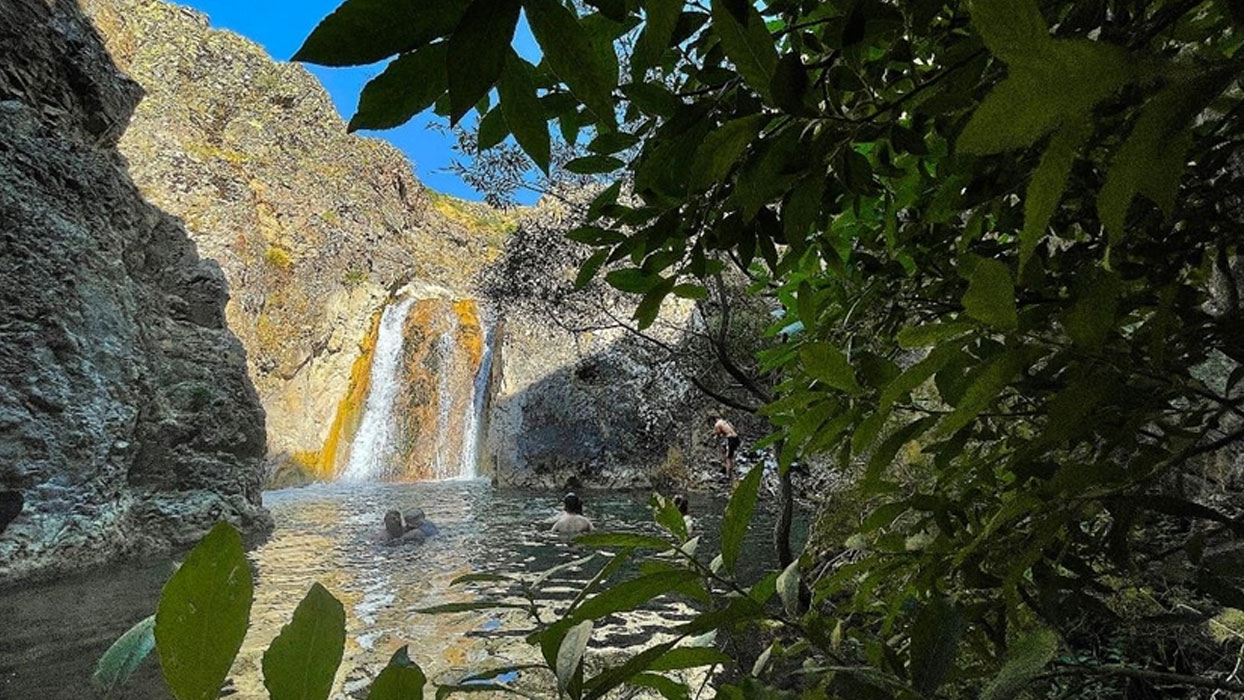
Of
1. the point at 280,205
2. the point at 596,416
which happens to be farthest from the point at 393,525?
the point at 280,205

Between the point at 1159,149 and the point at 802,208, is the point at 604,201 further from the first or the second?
the point at 1159,149

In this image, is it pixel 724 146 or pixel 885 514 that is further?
pixel 885 514

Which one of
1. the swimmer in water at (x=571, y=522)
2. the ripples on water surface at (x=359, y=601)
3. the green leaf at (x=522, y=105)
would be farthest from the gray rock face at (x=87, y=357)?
the green leaf at (x=522, y=105)

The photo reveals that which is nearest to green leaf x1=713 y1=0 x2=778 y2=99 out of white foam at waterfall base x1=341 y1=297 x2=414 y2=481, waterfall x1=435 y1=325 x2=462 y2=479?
waterfall x1=435 y1=325 x2=462 y2=479

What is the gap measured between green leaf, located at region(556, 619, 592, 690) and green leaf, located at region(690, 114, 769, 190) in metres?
0.35

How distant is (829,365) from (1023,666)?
263mm

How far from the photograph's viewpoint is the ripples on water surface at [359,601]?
13.8 ft

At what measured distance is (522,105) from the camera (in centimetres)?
45

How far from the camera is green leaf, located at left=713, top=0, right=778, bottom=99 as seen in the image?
0.48 metres

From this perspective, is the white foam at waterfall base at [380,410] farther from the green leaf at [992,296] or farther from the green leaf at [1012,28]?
the green leaf at [1012,28]

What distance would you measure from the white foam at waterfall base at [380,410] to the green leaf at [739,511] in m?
21.4

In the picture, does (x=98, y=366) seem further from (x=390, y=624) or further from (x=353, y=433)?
(x=353, y=433)

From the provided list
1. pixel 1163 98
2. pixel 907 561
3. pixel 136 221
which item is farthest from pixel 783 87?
pixel 136 221

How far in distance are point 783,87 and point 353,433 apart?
2288 cm
